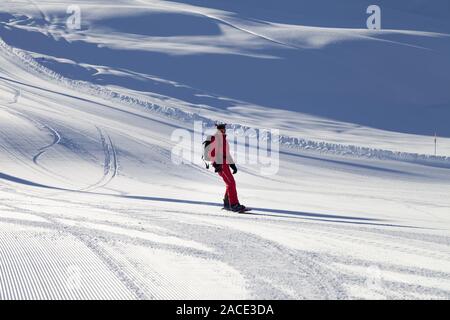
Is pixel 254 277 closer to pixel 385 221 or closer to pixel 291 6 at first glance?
pixel 385 221

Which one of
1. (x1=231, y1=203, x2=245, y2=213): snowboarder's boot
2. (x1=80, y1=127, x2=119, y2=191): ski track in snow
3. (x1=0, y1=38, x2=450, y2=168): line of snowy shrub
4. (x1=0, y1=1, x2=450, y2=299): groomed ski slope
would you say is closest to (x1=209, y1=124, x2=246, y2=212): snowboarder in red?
(x1=231, y1=203, x2=245, y2=213): snowboarder's boot

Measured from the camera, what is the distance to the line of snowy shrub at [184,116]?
73.0 ft

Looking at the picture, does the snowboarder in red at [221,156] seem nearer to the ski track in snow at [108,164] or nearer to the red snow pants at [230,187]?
the red snow pants at [230,187]

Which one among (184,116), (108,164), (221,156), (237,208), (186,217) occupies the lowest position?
(184,116)

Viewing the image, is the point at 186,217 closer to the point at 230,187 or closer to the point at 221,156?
the point at 230,187

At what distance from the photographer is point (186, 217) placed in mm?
10000

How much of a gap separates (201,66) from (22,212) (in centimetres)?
2670

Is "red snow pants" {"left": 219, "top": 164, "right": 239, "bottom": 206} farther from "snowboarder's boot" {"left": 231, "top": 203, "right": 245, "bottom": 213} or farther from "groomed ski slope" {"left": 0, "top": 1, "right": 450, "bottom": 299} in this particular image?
"groomed ski slope" {"left": 0, "top": 1, "right": 450, "bottom": 299}

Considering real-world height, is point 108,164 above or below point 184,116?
above

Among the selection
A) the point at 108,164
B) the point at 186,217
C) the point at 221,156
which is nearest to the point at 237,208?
the point at 221,156

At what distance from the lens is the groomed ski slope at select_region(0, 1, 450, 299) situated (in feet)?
19.4

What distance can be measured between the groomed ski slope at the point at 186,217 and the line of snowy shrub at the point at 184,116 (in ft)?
1.48

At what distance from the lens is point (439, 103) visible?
108 feet

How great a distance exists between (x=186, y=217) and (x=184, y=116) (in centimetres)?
1727
